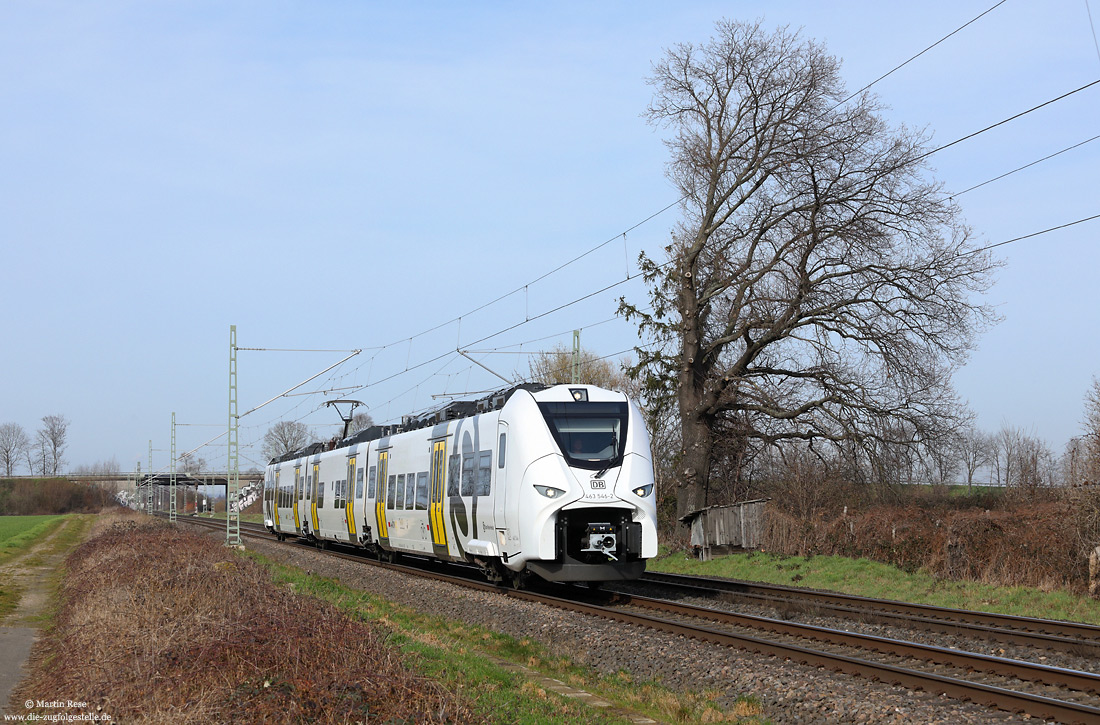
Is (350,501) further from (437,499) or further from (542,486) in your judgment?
(542,486)

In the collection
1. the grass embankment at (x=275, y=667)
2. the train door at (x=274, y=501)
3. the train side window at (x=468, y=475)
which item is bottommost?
the train door at (x=274, y=501)

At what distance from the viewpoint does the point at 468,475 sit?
769 inches

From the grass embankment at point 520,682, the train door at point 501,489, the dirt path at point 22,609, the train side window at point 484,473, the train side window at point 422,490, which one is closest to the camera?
the grass embankment at point 520,682

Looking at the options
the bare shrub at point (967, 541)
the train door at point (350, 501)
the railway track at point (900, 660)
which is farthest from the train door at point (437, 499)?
the bare shrub at point (967, 541)

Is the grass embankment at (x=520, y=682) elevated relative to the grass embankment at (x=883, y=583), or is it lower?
elevated

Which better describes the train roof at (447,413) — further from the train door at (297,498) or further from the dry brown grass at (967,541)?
the dry brown grass at (967,541)

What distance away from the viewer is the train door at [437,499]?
70.0 ft

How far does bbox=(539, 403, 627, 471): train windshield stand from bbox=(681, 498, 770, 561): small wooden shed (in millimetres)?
10434

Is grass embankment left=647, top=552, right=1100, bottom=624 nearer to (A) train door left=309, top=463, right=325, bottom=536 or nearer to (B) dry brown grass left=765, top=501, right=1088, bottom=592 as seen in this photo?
(B) dry brown grass left=765, top=501, right=1088, bottom=592

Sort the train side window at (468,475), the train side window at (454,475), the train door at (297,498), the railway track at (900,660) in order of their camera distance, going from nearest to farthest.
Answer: the railway track at (900,660) < the train side window at (468,475) < the train side window at (454,475) < the train door at (297,498)

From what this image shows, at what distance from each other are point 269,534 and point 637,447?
134ft

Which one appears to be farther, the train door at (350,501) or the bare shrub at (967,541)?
the train door at (350,501)

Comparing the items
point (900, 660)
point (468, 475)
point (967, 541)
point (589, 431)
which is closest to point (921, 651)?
point (900, 660)

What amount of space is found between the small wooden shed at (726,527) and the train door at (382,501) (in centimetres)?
914
